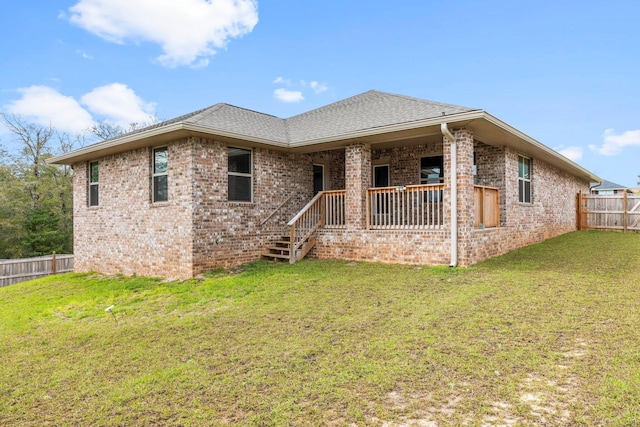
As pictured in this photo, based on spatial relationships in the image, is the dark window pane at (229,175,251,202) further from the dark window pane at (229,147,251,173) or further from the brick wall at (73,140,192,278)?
the brick wall at (73,140,192,278)

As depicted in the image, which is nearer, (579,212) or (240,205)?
(240,205)

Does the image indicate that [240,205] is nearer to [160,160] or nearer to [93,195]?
[160,160]

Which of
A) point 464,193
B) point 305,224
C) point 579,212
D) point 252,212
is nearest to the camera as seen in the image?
point 464,193

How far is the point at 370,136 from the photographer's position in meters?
9.60

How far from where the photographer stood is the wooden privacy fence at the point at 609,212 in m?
16.8

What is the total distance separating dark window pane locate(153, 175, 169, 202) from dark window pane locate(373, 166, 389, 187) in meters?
6.55

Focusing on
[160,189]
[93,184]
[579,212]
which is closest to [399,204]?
[160,189]

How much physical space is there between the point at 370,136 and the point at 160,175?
18.5ft

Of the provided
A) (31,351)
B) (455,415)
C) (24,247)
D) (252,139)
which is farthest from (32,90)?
(455,415)

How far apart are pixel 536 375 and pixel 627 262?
291 inches

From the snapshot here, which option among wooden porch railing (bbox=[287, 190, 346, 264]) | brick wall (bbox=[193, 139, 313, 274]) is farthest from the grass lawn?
wooden porch railing (bbox=[287, 190, 346, 264])

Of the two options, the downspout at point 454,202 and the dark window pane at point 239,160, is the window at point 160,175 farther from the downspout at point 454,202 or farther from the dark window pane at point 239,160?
the downspout at point 454,202

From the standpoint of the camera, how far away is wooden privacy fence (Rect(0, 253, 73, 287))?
51.4 feet

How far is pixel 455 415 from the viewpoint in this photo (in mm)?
2902
